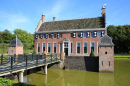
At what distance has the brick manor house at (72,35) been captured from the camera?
2242 centimetres

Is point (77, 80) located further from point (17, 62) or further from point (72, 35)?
point (72, 35)

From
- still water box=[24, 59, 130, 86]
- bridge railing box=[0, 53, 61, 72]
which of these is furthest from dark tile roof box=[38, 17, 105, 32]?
still water box=[24, 59, 130, 86]

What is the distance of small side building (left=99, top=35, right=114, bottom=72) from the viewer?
1634cm

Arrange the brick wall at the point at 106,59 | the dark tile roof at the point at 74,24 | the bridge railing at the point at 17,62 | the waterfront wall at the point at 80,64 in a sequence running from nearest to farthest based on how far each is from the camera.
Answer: the bridge railing at the point at 17,62 → the brick wall at the point at 106,59 → the waterfront wall at the point at 80,64 → the dark tile roof at the point at 74,24

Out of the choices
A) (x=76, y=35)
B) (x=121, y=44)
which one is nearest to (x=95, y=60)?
(x=76, y=35)

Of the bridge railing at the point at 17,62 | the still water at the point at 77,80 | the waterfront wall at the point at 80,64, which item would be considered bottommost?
the still water at the point at 77,80

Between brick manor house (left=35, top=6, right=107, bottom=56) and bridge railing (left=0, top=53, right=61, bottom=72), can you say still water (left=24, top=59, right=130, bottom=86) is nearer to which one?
bridge railing (left=0, top=53, right=61, bottom=72)

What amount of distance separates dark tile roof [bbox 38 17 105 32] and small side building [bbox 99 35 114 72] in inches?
260

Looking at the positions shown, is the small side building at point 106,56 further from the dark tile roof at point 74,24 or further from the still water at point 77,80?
the dark tile roof at point 74,24

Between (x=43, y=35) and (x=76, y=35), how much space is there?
7872 mm

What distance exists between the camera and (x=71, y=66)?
18.9 meters

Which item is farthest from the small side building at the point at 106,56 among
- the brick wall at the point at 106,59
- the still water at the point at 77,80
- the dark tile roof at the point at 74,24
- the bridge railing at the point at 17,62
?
the bridge railing at the point at 17,62

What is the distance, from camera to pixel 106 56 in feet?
54.3

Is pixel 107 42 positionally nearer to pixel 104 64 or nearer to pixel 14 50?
pixel 104 64
